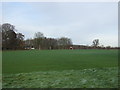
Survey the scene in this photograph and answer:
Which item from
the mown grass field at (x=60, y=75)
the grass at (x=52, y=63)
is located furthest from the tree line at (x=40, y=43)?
the mown grass field at (x=60, y=75)

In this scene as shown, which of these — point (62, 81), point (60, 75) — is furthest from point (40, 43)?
point (62, 81)

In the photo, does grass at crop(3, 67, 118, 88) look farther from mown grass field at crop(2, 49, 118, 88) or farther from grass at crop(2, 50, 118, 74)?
grass at crop(2, 50, 118, 74)

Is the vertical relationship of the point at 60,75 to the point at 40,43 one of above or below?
below

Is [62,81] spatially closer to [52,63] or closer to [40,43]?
[52,63]

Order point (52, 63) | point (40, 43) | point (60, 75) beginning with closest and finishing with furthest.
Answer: point (60, 75) < point (52, 63) < point (40, 43)

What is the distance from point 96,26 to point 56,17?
5.14 m

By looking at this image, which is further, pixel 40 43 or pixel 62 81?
pixel 40 43

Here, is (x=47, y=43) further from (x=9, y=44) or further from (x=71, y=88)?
(x=71, y=88)

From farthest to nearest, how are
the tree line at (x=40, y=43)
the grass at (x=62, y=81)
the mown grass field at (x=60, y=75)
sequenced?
the tree line at (x=40, y=43)
the mown grass field at (x=60, y=75)
the grass at (x=62, y=81)

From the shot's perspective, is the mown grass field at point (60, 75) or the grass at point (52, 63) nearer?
the mown grass field at point (60, 75)

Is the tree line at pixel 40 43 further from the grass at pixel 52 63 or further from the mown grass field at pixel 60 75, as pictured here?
the mown grass field at pixel 60 75

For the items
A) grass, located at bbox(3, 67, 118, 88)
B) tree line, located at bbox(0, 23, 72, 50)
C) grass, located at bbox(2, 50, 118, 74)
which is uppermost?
tree line, located at bbox(0, 23, 72, 50)

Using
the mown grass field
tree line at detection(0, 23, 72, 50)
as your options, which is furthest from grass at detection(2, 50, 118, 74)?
→ tree line at detection(0, 23, 72, 50)

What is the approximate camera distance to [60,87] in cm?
427
